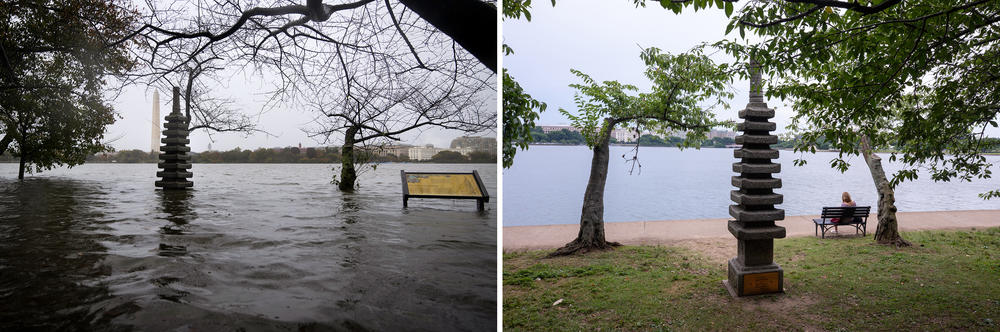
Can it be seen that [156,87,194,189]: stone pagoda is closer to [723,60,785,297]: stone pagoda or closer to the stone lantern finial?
[723,60,785,297]: stone pagoda

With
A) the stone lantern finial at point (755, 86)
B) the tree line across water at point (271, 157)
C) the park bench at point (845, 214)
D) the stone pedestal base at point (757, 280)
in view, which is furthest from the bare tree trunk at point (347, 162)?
the park bench at point (845, 214)

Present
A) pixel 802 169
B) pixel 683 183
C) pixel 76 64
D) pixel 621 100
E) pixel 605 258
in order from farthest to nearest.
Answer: pixel 802 169 → pixel 683 183 → pixel 621 100 → pixel 605 258 → pixel 76 64

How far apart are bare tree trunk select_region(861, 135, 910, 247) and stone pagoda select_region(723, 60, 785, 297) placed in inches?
99.3

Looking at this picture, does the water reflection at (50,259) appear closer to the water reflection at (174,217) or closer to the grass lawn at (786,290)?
the water reflection at (174,217)

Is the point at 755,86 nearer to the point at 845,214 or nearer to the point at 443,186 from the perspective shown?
the point at 443,186

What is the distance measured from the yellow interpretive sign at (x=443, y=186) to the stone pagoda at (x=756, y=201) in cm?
210

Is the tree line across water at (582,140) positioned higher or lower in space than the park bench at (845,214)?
higher

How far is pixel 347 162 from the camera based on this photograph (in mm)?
2043

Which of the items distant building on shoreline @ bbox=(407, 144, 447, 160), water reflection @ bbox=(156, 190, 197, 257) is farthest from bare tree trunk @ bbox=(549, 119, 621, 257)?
water reflection @ bbox=(156, 190, 197, 257)

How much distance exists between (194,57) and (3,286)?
98 centimetres

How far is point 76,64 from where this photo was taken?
1422 millimetres

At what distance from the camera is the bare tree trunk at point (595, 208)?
5.05 m

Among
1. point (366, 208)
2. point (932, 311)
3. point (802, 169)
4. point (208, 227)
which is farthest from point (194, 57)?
point (802, 169)

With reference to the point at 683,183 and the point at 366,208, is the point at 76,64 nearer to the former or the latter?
the point at 366,208
